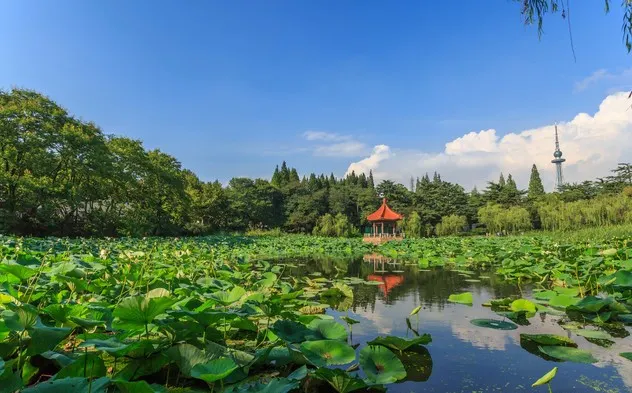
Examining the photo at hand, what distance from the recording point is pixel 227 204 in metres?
24.4

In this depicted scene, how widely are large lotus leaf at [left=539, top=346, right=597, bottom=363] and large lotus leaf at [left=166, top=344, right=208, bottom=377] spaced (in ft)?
5.81

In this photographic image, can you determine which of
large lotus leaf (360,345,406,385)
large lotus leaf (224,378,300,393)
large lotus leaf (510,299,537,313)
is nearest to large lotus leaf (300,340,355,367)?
large lotus leaf (360,345,406,385)

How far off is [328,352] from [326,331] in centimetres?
25

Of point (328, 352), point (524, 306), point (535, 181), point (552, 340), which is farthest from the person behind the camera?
point (535, 181)

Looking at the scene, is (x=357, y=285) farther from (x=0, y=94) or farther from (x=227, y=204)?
(x=227, y=204)

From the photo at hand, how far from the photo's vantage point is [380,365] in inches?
64.4

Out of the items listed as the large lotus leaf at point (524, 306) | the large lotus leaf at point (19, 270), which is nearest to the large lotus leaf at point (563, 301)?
the large lotus leaf at point (524, 306)

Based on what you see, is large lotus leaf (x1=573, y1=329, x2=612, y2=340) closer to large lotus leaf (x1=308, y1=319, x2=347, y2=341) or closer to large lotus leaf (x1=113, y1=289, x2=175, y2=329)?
large lotus leaf (x1=308, y1=319, x2=347, y2=341)

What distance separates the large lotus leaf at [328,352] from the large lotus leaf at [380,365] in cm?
11

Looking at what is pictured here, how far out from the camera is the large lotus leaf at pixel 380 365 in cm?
151

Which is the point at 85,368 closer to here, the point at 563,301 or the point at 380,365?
the point at 380,365

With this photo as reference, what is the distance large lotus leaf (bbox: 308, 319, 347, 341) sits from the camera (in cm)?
180

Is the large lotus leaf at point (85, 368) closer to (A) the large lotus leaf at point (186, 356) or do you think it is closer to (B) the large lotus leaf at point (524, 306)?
(A) the large lotus leaf at point (186, 356)

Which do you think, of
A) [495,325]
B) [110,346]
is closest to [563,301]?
[495,325]
